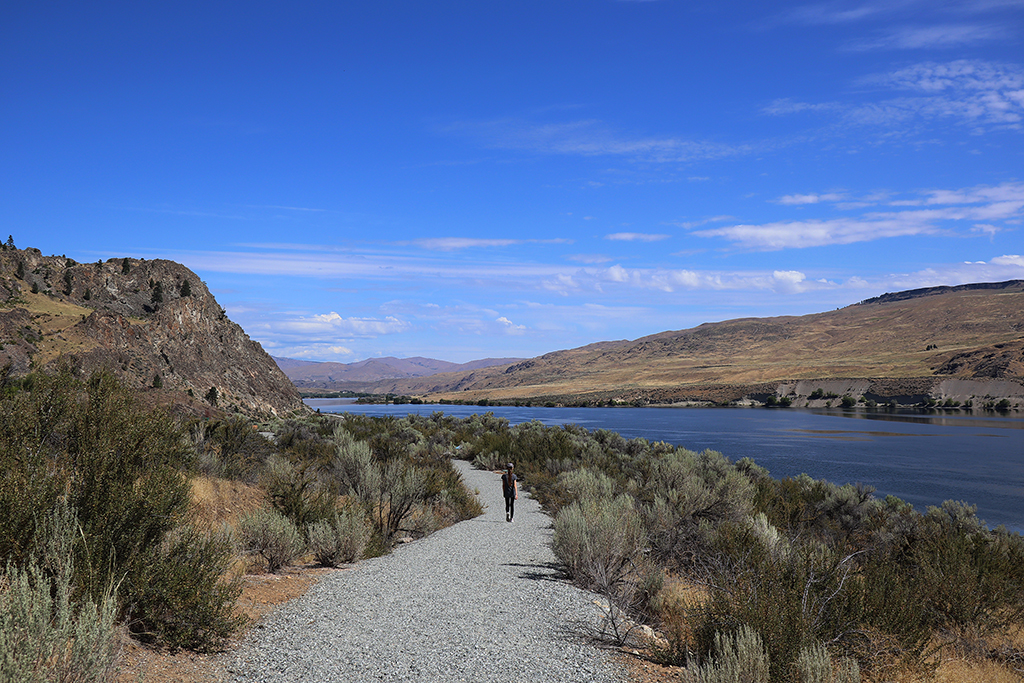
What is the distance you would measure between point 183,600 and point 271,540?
3.29 m

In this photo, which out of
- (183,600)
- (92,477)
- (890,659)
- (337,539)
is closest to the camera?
(92,477)

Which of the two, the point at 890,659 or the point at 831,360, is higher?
the point at 831,360

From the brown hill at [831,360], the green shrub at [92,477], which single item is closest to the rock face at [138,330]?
the green shrub at [92,477]

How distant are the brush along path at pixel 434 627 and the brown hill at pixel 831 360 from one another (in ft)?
280

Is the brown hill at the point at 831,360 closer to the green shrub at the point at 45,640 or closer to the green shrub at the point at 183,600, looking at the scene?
the green shrub at the point at 183,600

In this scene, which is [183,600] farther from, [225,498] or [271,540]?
[225,498]

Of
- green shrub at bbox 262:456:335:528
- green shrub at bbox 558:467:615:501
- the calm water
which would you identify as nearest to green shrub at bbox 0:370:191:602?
green shrub at bbox 262:456:335:528

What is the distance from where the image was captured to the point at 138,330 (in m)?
41.3

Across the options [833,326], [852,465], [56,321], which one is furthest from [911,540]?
[833,326]

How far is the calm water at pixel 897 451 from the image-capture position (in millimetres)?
23078

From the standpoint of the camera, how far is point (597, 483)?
13.4m

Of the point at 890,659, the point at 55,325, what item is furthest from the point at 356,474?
the point at 55,325

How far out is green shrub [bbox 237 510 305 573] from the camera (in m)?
8.20

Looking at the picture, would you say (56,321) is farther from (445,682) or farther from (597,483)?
(445,682)
